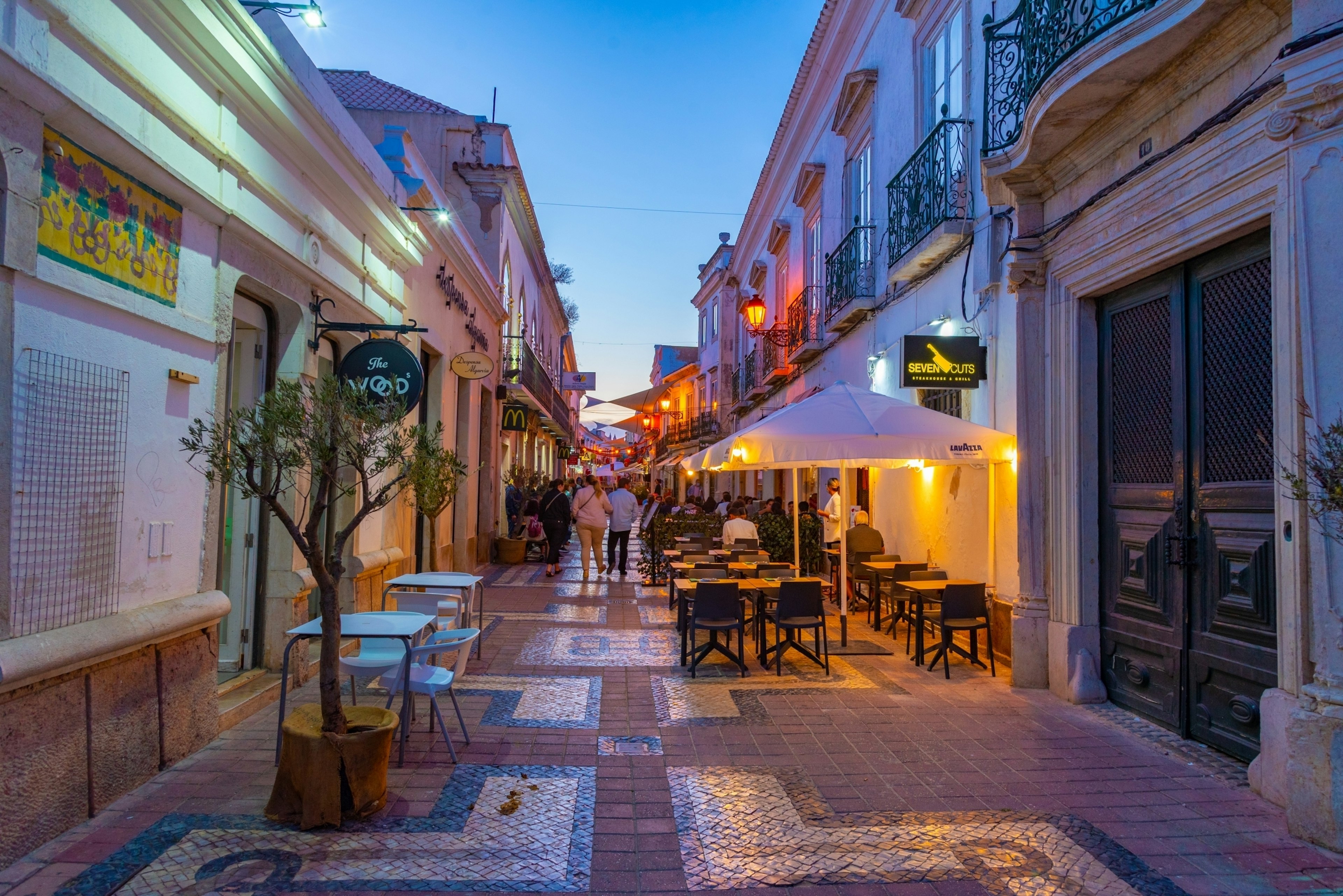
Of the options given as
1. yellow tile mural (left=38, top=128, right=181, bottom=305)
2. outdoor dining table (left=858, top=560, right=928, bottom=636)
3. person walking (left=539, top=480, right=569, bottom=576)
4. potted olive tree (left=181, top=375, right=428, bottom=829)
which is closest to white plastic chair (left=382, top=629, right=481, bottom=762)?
potted olive tree (left=181, top=375, right=428, bottom=829)

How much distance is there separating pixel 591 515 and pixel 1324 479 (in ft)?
36.6

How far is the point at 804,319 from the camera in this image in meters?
16.9

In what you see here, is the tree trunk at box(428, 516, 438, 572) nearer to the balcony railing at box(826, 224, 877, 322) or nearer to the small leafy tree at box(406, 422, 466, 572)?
the small leafy tree at box(406, 422, 466, 572)

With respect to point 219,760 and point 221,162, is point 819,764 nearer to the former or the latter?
point 219,760

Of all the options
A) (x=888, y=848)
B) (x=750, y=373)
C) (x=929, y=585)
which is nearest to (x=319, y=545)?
(x=888, y=848)

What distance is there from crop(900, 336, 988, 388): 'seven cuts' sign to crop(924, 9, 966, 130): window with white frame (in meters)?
2.69

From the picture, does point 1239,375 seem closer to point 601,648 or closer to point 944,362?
point 944,362

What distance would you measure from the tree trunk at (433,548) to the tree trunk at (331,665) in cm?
741

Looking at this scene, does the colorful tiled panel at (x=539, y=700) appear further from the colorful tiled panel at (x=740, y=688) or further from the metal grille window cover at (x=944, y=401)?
the metal grille window cover at (x=944, y=401)

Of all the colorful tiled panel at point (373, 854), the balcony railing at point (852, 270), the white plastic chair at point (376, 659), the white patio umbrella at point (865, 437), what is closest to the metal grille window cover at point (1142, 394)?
the white patio umbrella at point (865, 437)

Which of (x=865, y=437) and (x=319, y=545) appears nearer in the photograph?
(x=319, y=545)

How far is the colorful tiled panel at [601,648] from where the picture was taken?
307 inches

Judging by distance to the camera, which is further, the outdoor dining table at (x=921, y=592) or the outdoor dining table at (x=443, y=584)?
the outdoor dining table at (x=921, y=592)

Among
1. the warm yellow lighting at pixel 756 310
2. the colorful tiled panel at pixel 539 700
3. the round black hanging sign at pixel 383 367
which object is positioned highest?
the warm yellow lighting at pixel 756 310
